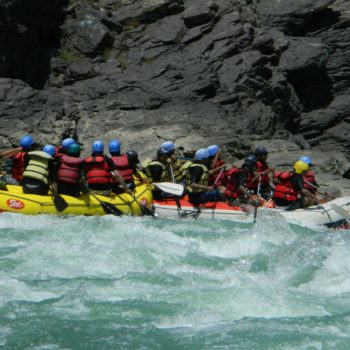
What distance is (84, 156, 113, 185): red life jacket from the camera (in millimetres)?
11875

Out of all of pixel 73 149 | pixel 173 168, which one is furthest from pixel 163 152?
pixel 73 149

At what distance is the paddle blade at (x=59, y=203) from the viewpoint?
11.3 meters

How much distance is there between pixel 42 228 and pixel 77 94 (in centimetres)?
876

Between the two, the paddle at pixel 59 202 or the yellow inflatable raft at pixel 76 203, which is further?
the paddle at pixel 59 202

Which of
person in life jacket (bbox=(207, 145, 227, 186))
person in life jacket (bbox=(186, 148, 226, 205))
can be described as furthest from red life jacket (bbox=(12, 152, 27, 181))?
person in life jacket (bbox=(207, 145, 227, 186))

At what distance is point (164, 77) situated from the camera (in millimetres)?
19406

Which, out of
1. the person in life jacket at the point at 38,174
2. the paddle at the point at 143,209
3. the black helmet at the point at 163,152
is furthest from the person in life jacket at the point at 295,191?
the person in life jacket at the point at 38,174

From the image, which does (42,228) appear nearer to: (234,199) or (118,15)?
(234,199)

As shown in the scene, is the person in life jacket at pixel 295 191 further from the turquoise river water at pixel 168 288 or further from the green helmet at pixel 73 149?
the green helmet at pixel 73 149

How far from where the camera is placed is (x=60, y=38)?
21.1 metres

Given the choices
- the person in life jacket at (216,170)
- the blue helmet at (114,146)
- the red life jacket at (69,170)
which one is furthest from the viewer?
the person in life jacket at (216,170)

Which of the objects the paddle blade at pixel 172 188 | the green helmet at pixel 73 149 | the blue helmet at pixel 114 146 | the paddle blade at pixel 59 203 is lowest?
the paddle blade at pixel 172 188

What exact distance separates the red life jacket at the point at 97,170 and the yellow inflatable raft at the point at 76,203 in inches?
11.1

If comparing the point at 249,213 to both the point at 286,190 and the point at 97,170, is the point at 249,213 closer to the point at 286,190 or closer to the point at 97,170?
the point at 286,190
